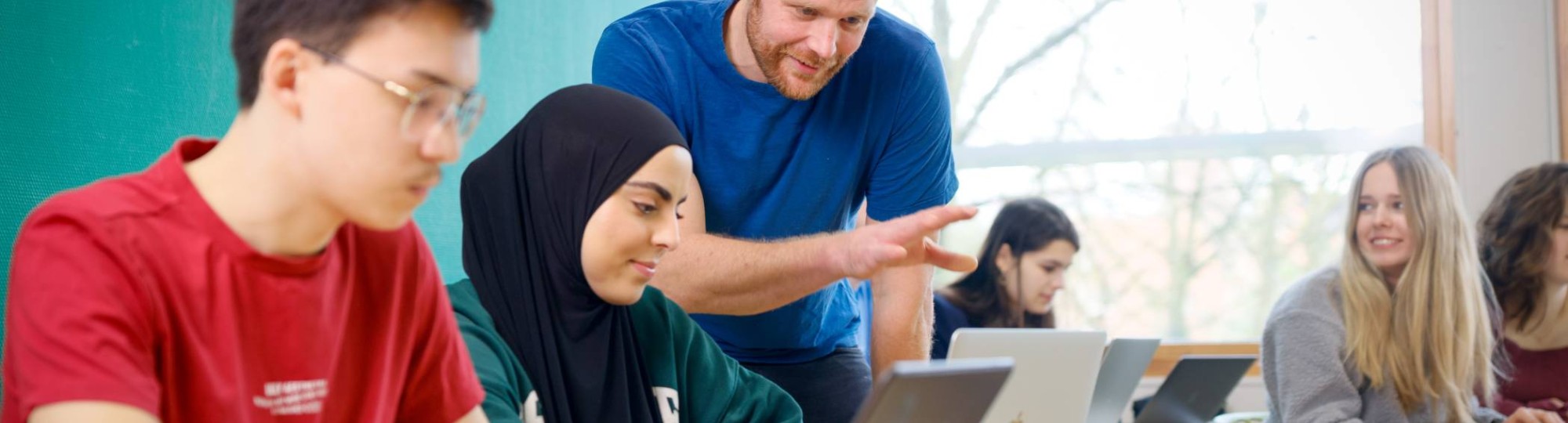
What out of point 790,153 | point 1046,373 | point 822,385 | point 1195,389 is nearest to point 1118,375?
point 1195,389

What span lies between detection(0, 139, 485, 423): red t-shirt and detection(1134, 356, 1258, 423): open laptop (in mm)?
1492

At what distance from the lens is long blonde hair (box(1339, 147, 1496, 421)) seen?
107 inches

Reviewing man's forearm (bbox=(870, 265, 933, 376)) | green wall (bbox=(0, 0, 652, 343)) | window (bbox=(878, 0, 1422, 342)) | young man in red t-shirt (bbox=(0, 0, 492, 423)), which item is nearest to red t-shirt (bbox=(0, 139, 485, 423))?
young man in red t-shirt (bbox=(0, 0, 492, 423))

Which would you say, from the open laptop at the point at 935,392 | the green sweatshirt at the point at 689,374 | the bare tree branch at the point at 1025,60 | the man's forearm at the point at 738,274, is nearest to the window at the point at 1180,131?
the bare tree branch at the point at 1025,60

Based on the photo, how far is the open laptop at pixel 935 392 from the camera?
45.0 inches

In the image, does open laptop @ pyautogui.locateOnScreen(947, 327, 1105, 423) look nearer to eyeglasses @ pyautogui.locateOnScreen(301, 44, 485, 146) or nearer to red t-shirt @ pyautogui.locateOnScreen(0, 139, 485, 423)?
red t-shirt @ pyautogui.locateOnScreen(0, 139, 485, 423)

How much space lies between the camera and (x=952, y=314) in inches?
146

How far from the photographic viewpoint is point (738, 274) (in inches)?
73.8

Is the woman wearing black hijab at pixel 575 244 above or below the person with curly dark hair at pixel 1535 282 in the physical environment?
above

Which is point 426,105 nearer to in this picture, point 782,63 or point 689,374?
point 689,374

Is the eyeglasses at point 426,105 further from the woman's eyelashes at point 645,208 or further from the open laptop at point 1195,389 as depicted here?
the open laptop at point 1195,389

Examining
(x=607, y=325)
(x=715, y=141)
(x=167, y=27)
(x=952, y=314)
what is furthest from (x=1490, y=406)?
(x=167, y=27)

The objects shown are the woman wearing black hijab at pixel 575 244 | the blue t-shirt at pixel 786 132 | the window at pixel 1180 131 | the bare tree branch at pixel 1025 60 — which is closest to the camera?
the woman wearing black hijab at pixel 575 244

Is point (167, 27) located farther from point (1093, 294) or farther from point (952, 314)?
point (1093, 294)
